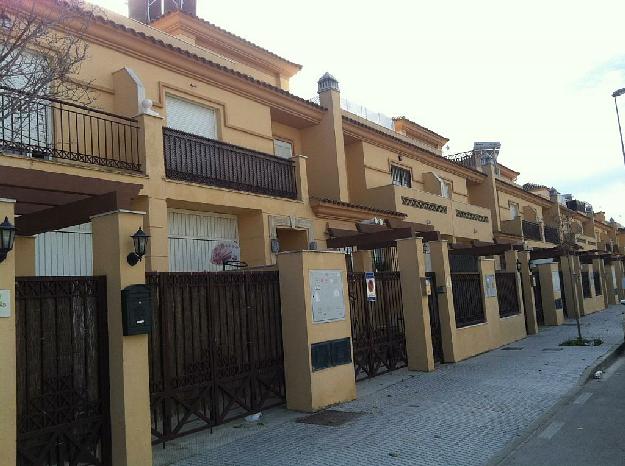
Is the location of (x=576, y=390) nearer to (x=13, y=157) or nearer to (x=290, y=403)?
(x=290, y=403)

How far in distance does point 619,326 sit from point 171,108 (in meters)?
17.3

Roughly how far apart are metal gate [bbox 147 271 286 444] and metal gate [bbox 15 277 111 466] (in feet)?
2.85

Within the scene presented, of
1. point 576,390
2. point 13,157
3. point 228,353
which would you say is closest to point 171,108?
point 13,157

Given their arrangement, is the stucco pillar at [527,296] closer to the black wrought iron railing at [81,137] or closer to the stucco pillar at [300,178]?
the stucco pillar at [300,178]

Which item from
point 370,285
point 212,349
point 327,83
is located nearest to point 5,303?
point 212,349

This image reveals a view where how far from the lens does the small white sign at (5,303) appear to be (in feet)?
15.7

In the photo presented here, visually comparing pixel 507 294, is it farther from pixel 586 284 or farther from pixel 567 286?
pixel 586 284

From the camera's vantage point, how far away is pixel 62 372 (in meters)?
5.59

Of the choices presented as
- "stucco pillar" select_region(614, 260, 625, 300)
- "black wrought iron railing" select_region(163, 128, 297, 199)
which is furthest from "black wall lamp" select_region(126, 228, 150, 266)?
"stucco pillar" select_region(614, 260, 625, 300)

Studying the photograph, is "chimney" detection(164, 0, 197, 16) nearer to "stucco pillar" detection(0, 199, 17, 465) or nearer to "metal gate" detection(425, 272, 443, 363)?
"metal gate" detection(425, 272, 443, 363)

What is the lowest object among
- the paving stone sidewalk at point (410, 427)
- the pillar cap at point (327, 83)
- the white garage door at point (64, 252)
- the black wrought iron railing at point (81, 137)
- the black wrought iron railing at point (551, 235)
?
the paving stone sidewalk at point (410, 427)

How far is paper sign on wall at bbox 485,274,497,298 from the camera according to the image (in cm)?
1534

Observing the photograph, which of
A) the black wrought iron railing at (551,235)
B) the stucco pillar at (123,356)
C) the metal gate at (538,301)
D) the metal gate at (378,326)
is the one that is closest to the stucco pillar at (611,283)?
the black wrought iron railing at (551,235)

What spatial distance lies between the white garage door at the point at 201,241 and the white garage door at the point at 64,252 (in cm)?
183
